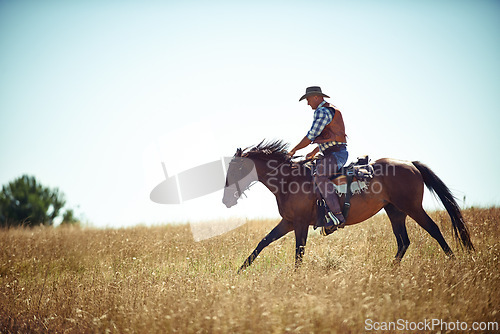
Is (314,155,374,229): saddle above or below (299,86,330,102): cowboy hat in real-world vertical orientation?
below

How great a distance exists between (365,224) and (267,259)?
4764mm

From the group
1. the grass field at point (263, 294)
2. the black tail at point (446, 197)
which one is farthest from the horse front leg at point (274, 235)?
the black tail at point (446, 197)

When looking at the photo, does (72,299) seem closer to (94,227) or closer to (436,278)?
(436,278)

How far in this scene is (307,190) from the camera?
699 cm

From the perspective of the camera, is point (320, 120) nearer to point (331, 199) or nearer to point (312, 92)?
point (312, 92)

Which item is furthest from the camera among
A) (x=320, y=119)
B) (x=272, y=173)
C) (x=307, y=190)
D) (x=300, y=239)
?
(x=272, y=173)

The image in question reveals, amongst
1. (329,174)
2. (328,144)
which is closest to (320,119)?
(328,144)

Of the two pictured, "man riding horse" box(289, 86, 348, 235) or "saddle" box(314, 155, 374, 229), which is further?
"saddle" box(314, 155, 374, 229)

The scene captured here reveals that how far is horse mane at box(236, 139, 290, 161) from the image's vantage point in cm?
735

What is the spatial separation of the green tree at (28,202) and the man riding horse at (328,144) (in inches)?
1456

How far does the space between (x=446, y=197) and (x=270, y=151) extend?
365 centimetres

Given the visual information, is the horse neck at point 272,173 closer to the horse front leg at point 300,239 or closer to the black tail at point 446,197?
the horse front leg at point 300,239

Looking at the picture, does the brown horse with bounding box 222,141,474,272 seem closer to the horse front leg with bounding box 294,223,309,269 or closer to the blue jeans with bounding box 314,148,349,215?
the horse front leg with bounding box 294,223,309,269

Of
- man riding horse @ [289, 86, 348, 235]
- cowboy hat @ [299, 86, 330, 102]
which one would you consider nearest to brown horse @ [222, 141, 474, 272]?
man riding horse @ [289, 86, 348, 235]
